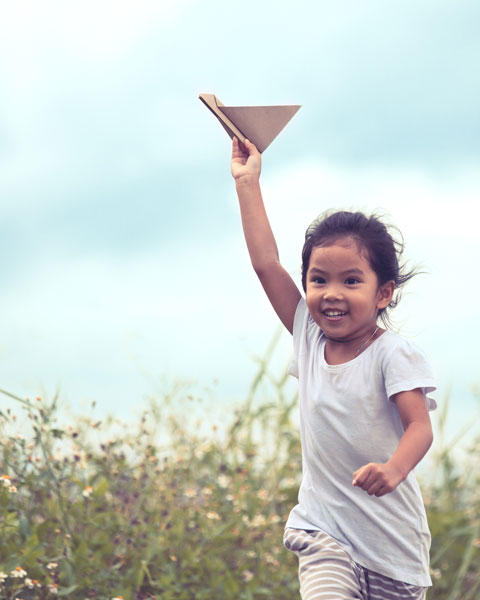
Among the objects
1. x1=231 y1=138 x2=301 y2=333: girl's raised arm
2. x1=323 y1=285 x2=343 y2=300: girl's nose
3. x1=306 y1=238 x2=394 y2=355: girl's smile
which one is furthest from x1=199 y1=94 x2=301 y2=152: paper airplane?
x1=323 y1=285 x2=343 y2=300: girl's nose

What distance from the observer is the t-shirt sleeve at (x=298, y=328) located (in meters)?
3.34

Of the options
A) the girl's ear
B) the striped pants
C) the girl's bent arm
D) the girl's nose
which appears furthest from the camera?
the girl's ear

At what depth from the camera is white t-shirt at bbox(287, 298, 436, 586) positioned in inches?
120

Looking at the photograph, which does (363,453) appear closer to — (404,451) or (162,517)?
(404,451)

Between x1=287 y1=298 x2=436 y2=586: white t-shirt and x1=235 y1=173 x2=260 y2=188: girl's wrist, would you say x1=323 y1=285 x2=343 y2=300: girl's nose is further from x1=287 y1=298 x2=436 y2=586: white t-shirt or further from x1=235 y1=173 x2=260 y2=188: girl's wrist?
x1=235 y1=173 x2=260 y2=188: girl's wrist

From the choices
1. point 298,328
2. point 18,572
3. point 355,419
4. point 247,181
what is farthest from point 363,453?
point 18,572

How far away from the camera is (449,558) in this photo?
20.2 ft

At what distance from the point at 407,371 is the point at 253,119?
47.2 inches

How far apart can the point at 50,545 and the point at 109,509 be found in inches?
18.3

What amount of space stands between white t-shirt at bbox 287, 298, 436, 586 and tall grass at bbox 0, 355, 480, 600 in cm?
135

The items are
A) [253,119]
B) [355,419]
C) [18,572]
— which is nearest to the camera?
[355,419]

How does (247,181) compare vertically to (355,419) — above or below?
above

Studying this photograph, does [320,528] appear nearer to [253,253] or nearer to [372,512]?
[372,512]

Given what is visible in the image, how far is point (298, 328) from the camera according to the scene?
3357 mm
